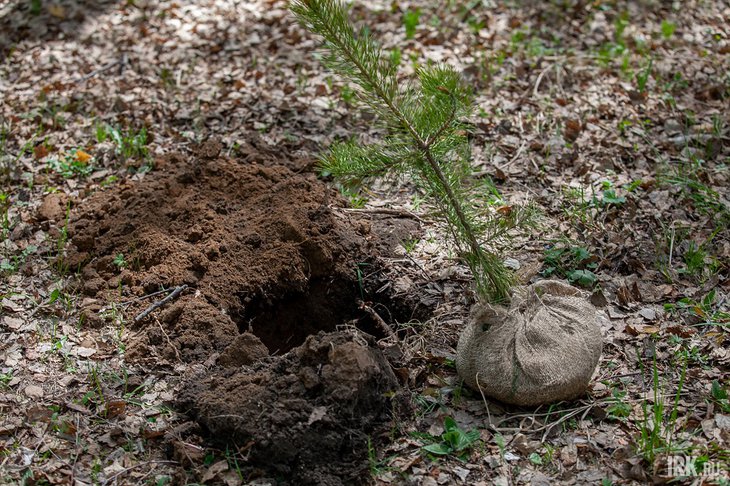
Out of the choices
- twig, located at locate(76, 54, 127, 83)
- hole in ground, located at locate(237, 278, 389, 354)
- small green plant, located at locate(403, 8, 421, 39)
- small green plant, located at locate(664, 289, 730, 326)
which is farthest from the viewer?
small green plant, located at locate(403, 8, 421, 39)

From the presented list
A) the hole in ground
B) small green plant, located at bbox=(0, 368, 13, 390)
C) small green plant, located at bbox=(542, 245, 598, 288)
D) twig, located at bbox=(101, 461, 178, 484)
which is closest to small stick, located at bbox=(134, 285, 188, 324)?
the hole in ground

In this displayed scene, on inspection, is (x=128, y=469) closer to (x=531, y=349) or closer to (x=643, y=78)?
(x=531, y=349)

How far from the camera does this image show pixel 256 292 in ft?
12.3

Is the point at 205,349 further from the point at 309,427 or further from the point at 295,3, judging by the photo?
the point at 295,3

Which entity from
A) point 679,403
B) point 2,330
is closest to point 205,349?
point 2,330

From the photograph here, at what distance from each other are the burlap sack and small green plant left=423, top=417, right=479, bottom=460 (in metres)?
0.23

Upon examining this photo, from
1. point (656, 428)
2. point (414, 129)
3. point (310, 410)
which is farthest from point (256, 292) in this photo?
point (656, 428)

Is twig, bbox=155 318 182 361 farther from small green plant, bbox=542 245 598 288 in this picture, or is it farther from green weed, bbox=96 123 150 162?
small green plant, bbox=542 245 598 288

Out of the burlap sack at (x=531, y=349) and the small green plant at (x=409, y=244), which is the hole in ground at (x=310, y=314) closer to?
the small green plant at (x=409, y=244)

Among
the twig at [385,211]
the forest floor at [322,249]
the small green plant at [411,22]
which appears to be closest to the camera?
the forest floor at [322,249]

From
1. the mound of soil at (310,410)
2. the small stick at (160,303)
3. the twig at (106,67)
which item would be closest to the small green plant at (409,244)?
the mound of soil at (310,410)

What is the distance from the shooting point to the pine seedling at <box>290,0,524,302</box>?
2805 millimetres

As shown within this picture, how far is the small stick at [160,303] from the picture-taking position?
11.7 ft

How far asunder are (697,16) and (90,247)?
534 cm
